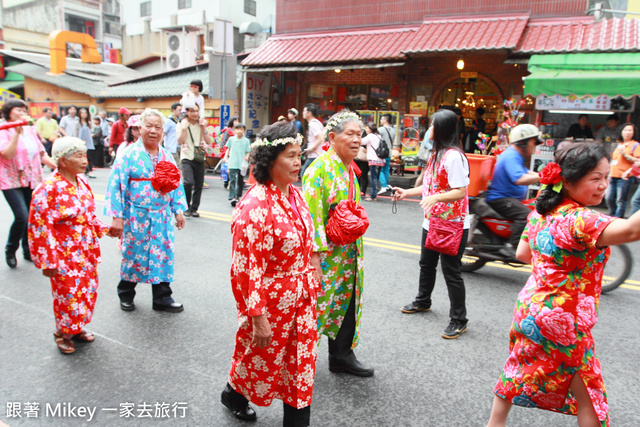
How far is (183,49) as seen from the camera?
2883 centimetres

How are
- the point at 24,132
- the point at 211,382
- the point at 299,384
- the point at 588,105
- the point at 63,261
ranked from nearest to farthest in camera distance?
the point at 299,384 < the point at 211,382 < the point at 63,261 < the point at 24,132 < the point at 588,105

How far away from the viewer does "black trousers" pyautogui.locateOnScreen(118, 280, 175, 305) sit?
4.41 metres

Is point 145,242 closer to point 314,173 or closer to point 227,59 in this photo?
point 314,173

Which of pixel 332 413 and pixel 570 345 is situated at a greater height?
pixel 570 345

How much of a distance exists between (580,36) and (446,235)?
10.0 m

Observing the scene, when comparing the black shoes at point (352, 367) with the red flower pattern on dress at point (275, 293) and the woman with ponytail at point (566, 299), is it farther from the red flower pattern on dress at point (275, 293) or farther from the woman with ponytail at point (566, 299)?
the woman with ponytail at point (566, 299)

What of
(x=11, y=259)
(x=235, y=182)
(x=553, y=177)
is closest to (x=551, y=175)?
(x=553, y=177)

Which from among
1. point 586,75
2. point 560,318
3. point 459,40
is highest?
point 459,40

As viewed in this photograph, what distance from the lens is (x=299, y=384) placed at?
247 centimetres

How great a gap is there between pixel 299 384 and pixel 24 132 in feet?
17.2

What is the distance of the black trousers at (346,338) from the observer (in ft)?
10.7

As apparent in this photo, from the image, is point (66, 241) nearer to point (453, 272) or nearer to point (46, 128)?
point (453, 272)

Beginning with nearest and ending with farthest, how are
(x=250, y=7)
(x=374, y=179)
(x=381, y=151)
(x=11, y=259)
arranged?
(x=11, y=259), (x=381, y=151), (x=374, y=179), (x=250, y=7)

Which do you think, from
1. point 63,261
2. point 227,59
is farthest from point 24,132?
point 227,59
